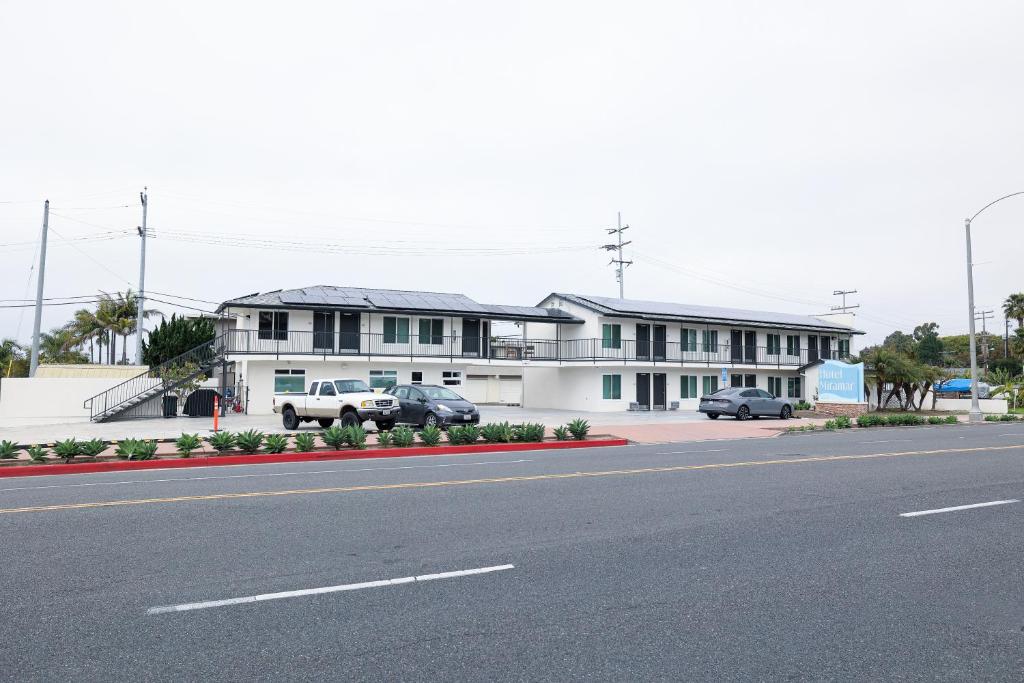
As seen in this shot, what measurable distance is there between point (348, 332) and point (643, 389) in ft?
57.9

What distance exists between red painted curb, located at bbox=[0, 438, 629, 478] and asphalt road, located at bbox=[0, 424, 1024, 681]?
3.16 metres

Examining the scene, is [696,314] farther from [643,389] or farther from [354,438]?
[354,438]

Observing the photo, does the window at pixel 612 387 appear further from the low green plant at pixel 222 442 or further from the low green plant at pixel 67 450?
the low green plant at pixel 67 450

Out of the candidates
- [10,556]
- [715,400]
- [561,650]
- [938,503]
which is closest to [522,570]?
[561,650]

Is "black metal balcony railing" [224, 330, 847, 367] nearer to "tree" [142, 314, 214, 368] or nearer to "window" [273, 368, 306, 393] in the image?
"window" [273, 368, 306, 393]

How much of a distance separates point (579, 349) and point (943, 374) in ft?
69.5

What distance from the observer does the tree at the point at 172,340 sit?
147 ft

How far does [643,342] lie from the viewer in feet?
145

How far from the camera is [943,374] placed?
142ft

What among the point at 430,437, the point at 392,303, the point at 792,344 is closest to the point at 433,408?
the point at 430,437

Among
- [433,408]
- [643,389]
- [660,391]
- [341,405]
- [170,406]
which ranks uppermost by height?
[643,389]

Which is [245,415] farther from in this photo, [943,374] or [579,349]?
[943,374]

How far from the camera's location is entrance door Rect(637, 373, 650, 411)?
44062 mm

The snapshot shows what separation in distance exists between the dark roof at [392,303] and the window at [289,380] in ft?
11.0
